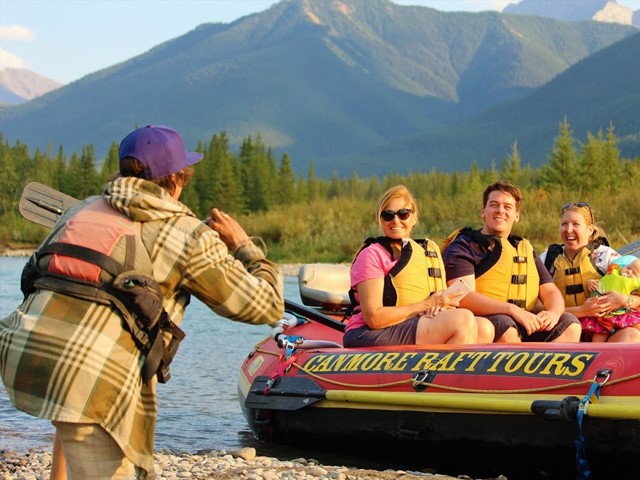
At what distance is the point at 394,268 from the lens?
19.7 feet

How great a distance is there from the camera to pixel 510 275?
628 cm

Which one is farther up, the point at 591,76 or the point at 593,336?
the point at 591,76

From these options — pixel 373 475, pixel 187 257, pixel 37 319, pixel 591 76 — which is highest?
pixel 591 76

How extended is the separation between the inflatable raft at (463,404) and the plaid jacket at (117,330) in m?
2.45

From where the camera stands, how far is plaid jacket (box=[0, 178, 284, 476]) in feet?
9.84

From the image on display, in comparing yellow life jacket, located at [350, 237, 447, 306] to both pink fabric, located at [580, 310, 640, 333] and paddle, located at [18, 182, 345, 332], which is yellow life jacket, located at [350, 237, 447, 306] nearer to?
pink fabric, located at [580, 310, 640, 333]

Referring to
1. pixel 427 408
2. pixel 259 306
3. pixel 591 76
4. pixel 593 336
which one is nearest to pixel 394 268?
pixel 427 408

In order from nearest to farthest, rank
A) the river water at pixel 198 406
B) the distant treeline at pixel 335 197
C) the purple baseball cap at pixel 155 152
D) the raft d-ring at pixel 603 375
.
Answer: the purple baseball cap at pixel 155 152 → the raft d-ring at pixel 603 375 → the river water at pixel 198 406 → the distant treeline at pixel 335 197

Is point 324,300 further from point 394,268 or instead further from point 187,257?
point 187,257

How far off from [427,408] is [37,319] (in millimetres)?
3097

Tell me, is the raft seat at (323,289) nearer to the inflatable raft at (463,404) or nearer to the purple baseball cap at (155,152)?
the inflatable raft at (463,404)

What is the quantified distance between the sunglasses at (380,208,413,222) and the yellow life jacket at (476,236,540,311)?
67 cm

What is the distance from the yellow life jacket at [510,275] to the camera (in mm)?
6258

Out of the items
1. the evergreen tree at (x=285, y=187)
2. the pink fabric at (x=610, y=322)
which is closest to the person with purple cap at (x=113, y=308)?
the pink fabric at (x=610, y=322)
